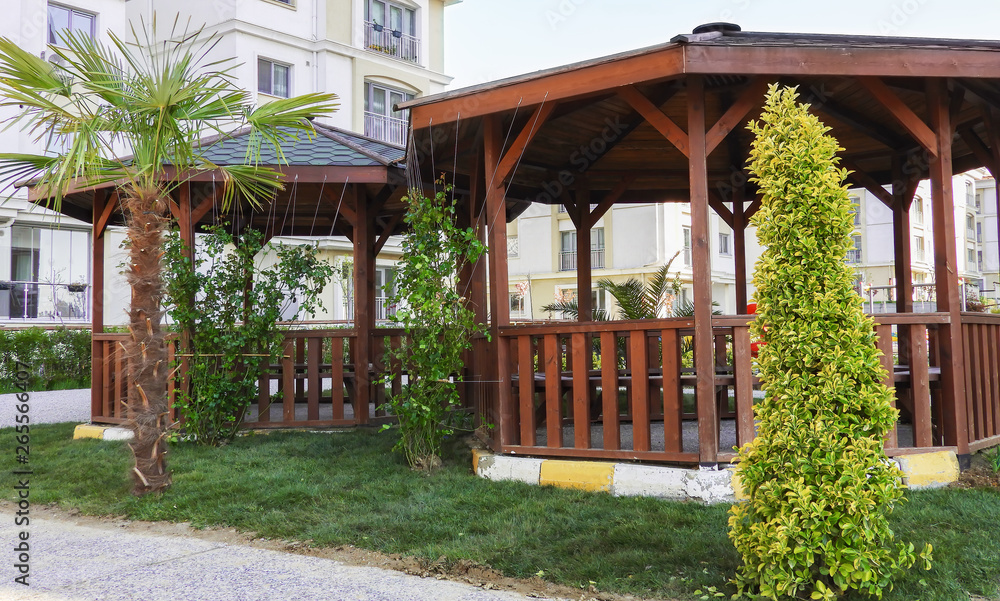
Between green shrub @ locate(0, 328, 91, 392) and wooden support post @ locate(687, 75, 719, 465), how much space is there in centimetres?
1378

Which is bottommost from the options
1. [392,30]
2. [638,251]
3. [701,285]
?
[701,285]

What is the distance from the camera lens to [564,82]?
18.5 ft

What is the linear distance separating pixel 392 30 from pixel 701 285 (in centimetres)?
2480

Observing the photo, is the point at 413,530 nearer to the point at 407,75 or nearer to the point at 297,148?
the point at 297,148

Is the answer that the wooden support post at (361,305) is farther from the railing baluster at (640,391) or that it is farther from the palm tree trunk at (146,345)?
the railing baluster at (640,391)

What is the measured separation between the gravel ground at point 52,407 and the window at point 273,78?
12792mm

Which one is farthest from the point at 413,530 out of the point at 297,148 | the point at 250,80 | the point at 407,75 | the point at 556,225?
the point at 556,225

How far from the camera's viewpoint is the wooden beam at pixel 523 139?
233 inches

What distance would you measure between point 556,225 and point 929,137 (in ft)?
106

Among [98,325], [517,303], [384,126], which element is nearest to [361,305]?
[98,325]

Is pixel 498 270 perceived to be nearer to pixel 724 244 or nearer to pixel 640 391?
pixel 640 391

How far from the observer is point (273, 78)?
24656 mm

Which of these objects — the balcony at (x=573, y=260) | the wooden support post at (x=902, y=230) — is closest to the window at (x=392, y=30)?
the balcony at (x=573, y=260)

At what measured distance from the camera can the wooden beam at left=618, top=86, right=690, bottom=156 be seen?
17.7 ft
